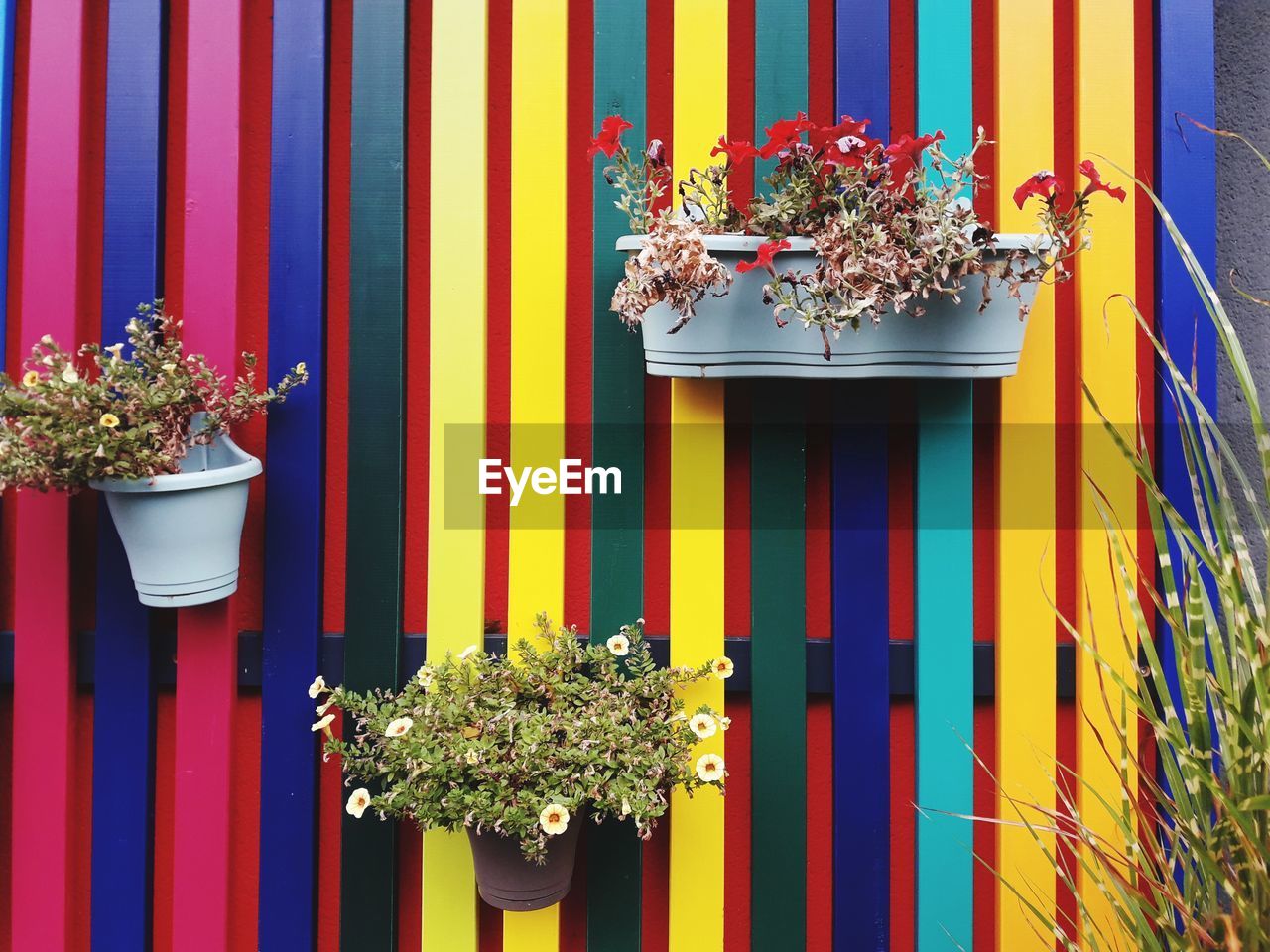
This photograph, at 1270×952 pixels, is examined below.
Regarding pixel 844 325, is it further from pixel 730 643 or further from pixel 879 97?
pixel 730 643

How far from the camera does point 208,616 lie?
69.9 inches

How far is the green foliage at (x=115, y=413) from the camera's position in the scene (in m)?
1.52

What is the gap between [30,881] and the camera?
1781mm

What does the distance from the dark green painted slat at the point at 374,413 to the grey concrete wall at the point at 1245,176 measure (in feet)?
5.65

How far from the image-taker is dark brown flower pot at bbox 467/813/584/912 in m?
1.55

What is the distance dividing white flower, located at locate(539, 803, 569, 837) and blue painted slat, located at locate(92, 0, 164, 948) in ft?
2.94

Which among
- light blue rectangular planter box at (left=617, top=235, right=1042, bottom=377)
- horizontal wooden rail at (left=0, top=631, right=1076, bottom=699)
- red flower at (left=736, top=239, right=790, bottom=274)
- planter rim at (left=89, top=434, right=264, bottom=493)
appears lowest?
horizontal wooden rail at (left=0, top=631, right=1076, bottom=699)

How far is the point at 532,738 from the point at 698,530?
510 mm

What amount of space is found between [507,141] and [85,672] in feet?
4.52

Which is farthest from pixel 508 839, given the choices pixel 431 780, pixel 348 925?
pixel 348 925

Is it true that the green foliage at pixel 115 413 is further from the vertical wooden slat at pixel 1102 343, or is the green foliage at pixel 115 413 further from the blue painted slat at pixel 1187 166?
the blue painted slat at pixel 1187 166

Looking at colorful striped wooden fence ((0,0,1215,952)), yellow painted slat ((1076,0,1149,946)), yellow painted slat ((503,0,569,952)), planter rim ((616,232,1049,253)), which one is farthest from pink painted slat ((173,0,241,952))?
yellow painted slat ((1076,0,1149,946))

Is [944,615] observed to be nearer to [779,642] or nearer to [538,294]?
[779,642]

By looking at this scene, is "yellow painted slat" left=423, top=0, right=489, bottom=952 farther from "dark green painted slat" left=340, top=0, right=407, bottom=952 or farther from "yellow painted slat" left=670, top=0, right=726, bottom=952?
"yellow painted slat" left=670, top=0, right=726, bottom=952
